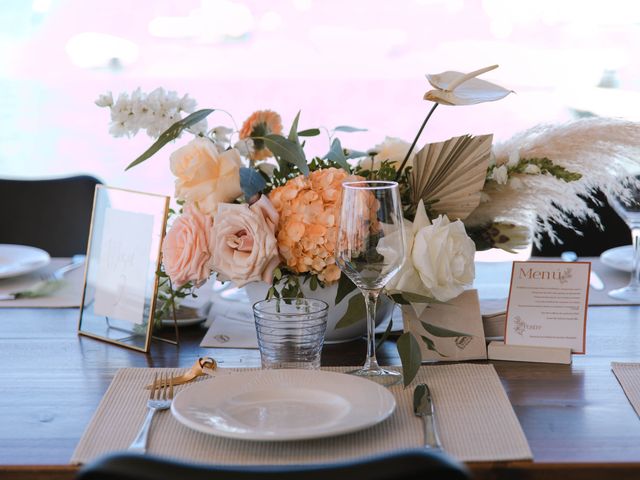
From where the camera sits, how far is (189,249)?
1.14 meters

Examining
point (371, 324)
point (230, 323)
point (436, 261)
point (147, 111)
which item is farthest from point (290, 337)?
point (147, 111)

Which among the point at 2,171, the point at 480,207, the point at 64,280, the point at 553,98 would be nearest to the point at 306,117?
the point at 553,98

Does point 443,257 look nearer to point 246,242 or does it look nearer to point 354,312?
point 354,312

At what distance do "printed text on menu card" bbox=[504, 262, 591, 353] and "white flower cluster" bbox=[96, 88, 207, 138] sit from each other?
1.79 feet

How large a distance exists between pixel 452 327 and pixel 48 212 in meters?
1.35

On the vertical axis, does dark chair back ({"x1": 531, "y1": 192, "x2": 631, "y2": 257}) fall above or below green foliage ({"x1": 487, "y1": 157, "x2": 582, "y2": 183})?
below

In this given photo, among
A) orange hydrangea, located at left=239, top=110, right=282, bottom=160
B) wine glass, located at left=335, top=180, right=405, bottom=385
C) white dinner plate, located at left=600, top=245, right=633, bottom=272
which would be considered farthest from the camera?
white dinner plate, located at left=600, top=245, right=633, bottom=272

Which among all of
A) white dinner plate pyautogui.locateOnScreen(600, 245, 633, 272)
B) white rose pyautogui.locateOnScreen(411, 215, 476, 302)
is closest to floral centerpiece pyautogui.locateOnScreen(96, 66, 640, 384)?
white rose pyautogui.locateOnScreen(411, 215, 476, 302)

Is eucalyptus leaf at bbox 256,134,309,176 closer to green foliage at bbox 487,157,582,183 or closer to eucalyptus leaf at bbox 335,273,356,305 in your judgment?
eucalyptus leaf at bbox 335,273,356,305

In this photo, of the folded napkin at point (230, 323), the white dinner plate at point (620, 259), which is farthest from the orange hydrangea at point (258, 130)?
the white dinner plate at point (620, 259)

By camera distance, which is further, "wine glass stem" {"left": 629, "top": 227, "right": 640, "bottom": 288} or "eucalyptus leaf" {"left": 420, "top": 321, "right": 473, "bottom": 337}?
"wine glass stem" {"left": 629, "top": 227, "right": 640, "bottom": 288}

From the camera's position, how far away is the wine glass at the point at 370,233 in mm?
978

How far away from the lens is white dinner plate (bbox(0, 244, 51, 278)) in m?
1.65

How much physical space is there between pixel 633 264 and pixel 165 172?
140 inches
